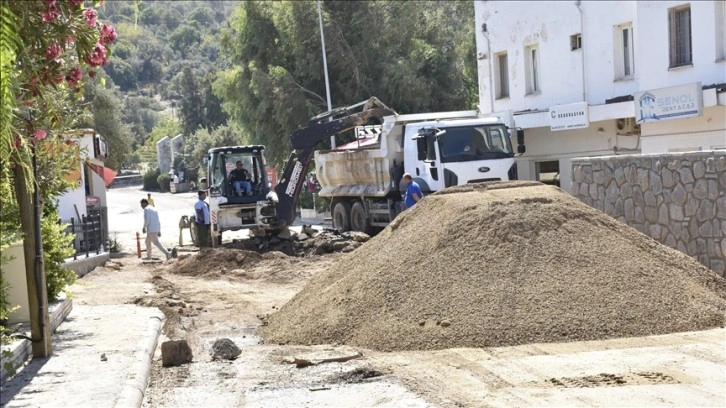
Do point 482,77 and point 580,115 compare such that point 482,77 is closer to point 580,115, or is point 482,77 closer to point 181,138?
point 580,115

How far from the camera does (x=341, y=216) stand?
102 feet

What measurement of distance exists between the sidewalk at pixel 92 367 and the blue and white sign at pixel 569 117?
17739 millimetres

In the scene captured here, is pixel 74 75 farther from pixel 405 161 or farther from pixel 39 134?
pixel 405 161

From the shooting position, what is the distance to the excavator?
28016 millimetres

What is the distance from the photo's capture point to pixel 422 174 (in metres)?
26.2

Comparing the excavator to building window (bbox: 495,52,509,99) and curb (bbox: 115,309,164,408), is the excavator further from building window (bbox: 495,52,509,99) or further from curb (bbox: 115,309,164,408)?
curb (bbox: 115,309,164,408)

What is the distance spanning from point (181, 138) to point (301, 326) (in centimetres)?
8533

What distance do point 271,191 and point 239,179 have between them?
36.9 inches

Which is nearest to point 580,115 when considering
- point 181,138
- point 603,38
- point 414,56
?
point 603,38

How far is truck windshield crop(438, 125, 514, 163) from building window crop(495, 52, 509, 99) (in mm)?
9390

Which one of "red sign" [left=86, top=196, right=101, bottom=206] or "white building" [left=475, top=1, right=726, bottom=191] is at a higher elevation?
"white building" [left=475, top=1, right=726, bottom=191]

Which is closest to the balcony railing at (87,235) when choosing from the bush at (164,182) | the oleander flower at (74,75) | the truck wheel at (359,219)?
the truck wheel at (359,219)

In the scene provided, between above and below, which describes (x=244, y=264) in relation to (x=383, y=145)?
below

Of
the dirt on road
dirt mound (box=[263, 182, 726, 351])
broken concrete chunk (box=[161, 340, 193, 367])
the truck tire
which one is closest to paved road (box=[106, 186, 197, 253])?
the truck tire
